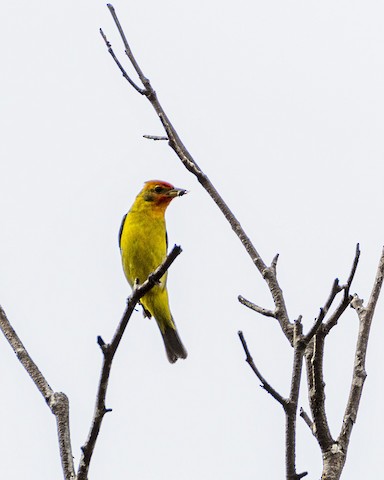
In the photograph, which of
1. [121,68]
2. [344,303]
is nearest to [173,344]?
[121,68]

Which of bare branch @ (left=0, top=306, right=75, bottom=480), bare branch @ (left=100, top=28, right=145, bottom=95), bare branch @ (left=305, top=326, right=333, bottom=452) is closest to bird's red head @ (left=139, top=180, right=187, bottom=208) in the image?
bare branch @ (left=100, top=28, right=145, bottom=95)

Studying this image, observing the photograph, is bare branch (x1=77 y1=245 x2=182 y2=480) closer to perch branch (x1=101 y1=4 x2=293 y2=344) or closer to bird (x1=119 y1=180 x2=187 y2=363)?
perch branch (x1=101 y1=4 x2=293 y2=344)

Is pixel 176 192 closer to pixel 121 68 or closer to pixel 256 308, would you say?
pixel 121 68

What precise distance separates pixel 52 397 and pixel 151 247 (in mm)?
4476

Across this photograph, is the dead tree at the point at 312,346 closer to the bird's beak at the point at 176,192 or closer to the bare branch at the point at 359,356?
the bare branch at the point at 359,356

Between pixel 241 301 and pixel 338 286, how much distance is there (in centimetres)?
94

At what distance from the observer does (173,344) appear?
8383 mm

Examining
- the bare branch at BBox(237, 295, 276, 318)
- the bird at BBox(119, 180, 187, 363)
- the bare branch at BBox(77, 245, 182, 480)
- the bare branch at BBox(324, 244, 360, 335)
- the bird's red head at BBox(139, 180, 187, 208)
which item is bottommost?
the bare branch at BBox(77, 245, 182, 480)

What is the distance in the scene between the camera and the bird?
304 inches

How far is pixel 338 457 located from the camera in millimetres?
3273

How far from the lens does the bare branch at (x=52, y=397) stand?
3070mm

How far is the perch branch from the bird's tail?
4126mm

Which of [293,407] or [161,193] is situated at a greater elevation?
[161,193]

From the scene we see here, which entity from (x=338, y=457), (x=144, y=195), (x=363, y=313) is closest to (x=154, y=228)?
(x=144, y=195)
